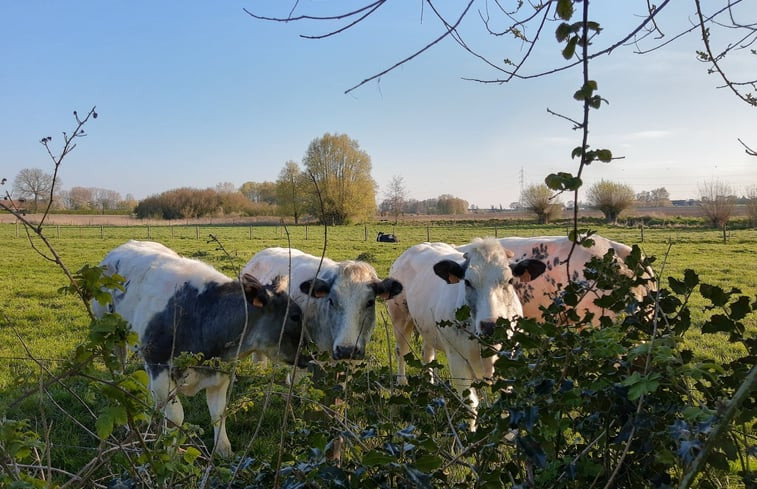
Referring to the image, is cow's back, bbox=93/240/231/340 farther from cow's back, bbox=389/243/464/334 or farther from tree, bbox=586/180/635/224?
tree, bbox=586/180/635/224

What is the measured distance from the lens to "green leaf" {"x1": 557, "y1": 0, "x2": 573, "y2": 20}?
1.39 metres

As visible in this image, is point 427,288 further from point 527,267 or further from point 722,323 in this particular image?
point 722,323

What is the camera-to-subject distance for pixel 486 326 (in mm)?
4031

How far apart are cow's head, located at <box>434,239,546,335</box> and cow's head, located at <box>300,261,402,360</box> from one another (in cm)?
66

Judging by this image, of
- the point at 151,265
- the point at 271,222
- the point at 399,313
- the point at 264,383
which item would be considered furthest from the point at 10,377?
the point at 271,222

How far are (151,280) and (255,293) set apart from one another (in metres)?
1.30

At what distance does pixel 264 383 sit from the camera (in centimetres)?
214

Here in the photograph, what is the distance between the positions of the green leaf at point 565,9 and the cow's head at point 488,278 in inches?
115

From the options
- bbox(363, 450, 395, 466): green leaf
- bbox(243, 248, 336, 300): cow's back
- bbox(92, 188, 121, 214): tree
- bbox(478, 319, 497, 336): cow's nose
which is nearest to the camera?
bbox(363, 450, 395, 466): green leaf

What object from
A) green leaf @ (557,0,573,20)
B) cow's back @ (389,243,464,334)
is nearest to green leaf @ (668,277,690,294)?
green leaf @ (557,0,573,20)

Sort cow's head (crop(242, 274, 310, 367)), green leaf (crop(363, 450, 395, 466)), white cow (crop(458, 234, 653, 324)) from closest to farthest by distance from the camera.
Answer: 1. green leaf (crop(363, 450, 395, 466))
2. cow's head (crop(242, 274, 310, 367))
3. white cow (crop(458, 234, 653, 324))

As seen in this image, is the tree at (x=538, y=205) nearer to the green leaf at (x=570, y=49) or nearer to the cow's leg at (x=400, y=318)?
the cow's leg at (x=400, y=318)

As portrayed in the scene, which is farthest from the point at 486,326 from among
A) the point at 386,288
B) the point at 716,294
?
the point at 716,294

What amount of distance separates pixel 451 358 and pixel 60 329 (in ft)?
25.1
